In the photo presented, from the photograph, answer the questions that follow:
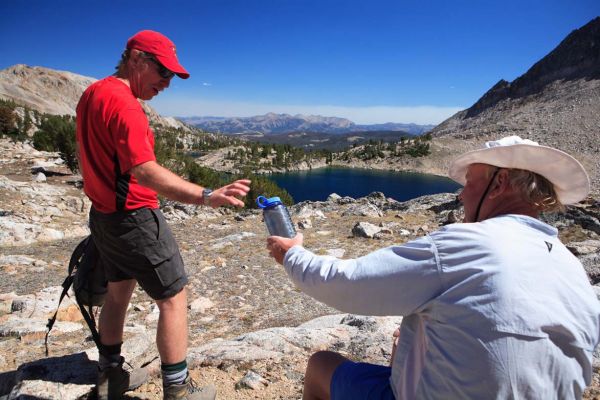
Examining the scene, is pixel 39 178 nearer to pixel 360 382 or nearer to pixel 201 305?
pixel 201 305

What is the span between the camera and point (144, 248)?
279cm

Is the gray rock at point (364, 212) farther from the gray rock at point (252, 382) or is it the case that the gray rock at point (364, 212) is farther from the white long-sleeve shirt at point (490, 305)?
the white long-sleeve shirt at point (490, 305)

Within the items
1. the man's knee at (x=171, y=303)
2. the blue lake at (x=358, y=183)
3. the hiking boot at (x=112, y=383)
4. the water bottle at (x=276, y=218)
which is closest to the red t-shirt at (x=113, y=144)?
the man's knee at (x=171, y=303)

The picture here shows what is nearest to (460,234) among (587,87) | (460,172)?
(460,172)

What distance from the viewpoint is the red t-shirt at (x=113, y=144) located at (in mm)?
2572

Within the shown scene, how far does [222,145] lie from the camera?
568 ft

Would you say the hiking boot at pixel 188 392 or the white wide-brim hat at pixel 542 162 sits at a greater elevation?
the white wide-brim hat at pixel 542 162

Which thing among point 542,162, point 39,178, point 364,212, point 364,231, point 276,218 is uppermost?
point 542,162

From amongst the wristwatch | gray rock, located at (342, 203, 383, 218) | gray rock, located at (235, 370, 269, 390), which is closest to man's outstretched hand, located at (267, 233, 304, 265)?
the wristwatch

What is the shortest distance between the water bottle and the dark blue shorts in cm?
80

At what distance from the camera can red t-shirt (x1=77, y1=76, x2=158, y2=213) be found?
8.44ft

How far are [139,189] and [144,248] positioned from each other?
42 centimetres

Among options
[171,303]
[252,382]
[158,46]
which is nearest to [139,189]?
[171,303]

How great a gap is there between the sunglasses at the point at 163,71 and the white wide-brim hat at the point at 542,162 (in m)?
2.18
